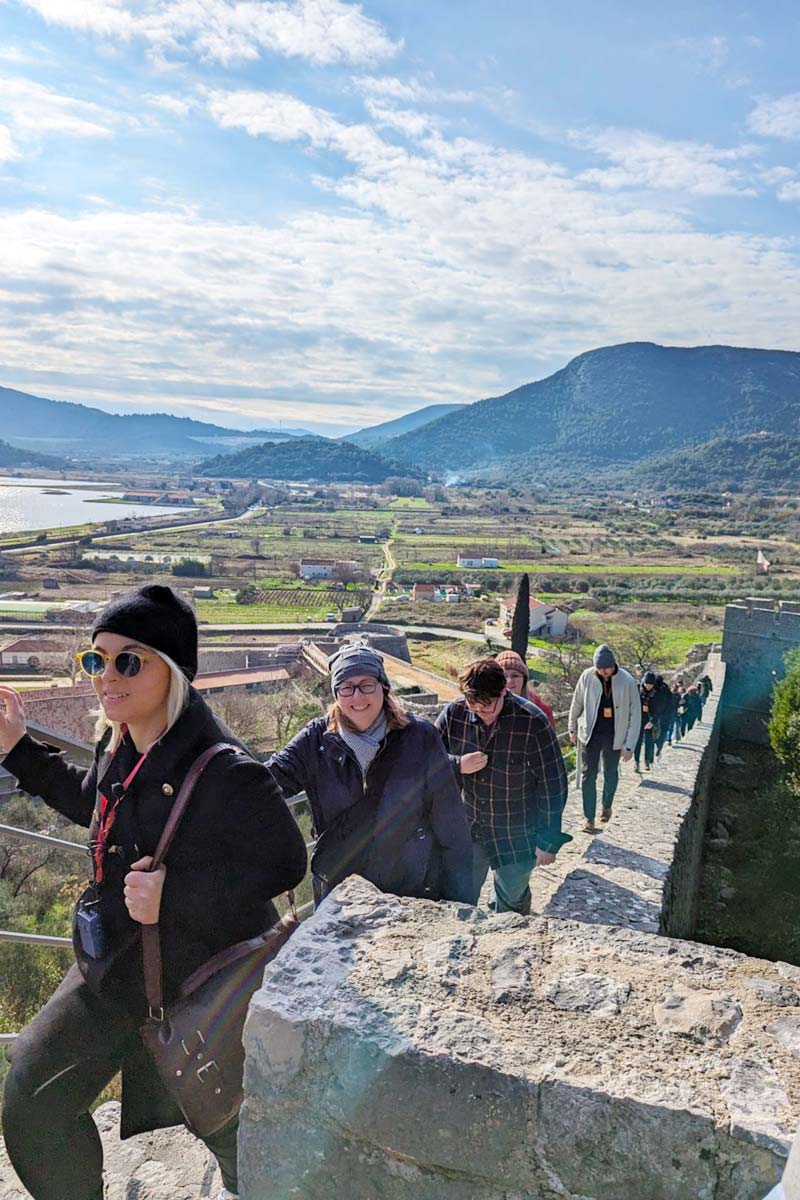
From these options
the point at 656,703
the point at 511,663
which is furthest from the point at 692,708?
the point at 511,663

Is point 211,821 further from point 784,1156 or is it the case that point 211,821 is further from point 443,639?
point 443,639

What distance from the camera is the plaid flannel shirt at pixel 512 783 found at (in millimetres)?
3379

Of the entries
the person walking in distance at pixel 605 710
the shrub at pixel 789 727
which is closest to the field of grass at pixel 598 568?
the shrub at pixel 789 727

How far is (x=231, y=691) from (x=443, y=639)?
21134 mm

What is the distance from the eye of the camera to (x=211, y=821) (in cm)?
167

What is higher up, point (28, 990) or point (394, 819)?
point (394, 819)

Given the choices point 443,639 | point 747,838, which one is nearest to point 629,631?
point 443,639

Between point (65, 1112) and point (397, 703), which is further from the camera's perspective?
point (397, 703)

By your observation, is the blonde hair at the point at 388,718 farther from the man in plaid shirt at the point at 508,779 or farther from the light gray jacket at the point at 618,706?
the light gray jacket at the point at 618,706

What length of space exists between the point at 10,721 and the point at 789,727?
14.1m

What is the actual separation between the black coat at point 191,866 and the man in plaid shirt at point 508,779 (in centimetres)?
173

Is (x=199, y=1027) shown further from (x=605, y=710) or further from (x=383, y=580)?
(x=383, y=580)

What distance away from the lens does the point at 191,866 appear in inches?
65.8

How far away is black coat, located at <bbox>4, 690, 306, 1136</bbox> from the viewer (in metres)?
1.67
